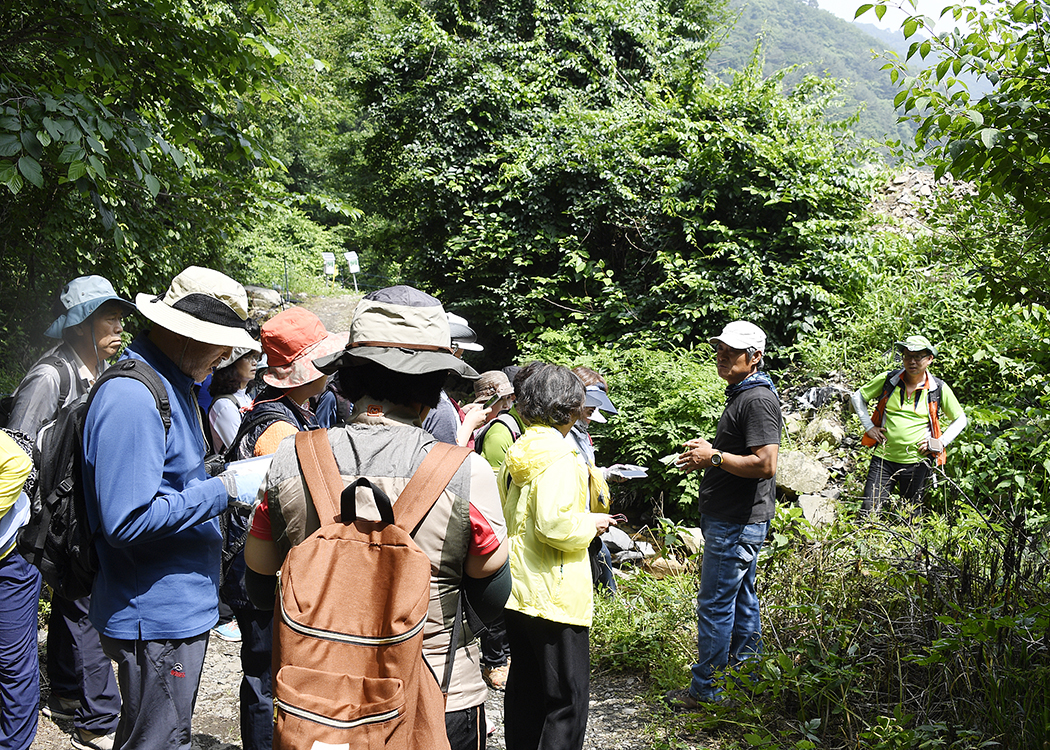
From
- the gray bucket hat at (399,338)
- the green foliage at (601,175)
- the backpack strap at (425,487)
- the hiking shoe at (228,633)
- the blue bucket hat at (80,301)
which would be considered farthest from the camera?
the green foliage at (601,175)

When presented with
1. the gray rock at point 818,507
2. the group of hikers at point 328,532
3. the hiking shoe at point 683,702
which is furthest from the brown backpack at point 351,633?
the gray rock at point 818,507

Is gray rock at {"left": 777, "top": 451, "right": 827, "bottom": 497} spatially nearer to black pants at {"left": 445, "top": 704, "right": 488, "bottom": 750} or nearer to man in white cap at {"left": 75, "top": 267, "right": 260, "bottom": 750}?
black pants at {"left": 445, "top": 704, "right": 488, "bottom": 750}

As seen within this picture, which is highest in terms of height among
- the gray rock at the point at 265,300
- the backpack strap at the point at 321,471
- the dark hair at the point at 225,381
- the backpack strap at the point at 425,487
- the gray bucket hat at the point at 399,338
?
the gray bucket hat at the point at 399,338

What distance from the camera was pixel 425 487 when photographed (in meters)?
1.66

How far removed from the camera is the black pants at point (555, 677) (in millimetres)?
2895

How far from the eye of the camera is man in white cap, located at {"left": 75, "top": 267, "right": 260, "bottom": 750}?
6.90ft

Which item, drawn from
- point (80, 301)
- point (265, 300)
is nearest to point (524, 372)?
point (80, 301)

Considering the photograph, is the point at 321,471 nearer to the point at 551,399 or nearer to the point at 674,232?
the point at 551,399

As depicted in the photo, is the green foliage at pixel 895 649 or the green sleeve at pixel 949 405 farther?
the green sleeve at pixel 949 405

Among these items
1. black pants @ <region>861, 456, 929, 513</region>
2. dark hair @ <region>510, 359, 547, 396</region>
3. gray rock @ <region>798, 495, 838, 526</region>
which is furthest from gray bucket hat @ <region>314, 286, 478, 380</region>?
gray rock @ <region>798, 495, 838, 526</region>

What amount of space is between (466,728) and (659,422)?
6.32m

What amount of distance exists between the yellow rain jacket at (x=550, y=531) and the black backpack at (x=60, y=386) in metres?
2.32

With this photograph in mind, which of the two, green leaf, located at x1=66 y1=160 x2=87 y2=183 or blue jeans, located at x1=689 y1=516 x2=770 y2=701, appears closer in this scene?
green leaf, located at x1=66 y1=160 x2=87 y2=183

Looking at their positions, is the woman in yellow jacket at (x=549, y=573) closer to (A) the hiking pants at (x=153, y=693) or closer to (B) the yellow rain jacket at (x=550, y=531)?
(B) the yellow rain jacket at (x=550, y=531)
